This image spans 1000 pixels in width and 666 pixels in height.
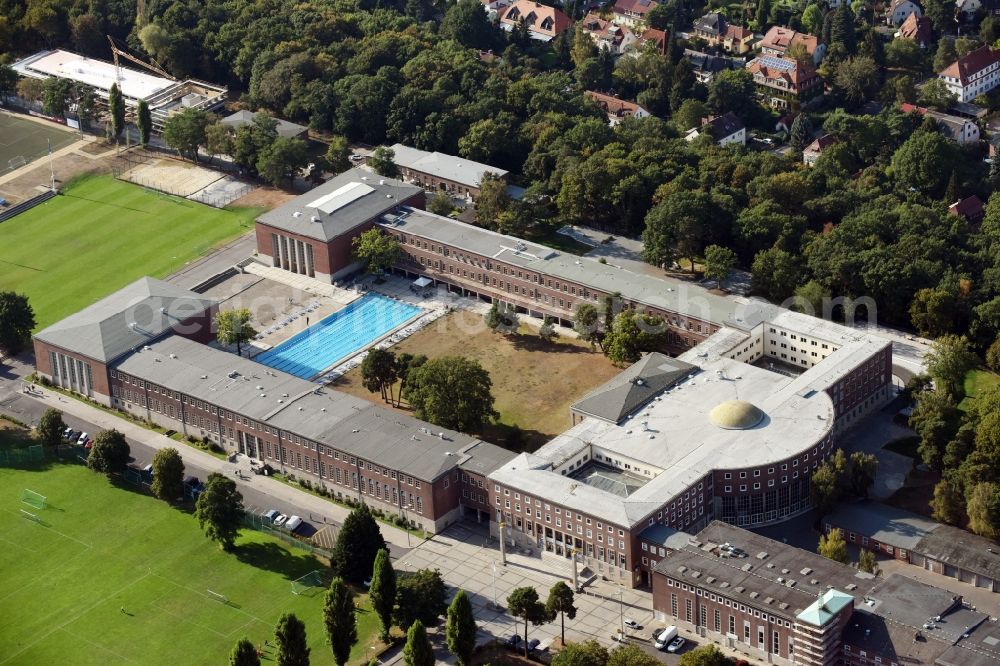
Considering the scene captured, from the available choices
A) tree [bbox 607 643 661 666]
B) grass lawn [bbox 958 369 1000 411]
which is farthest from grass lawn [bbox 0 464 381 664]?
grass lawn [bbox 958 369 1000 411]

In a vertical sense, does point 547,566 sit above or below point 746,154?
below

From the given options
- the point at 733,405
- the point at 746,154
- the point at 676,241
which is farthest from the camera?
the point at 746,154

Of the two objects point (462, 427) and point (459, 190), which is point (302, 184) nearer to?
point (459, 190)

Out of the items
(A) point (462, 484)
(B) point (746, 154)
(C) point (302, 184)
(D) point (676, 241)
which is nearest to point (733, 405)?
(A) point (462, 484)

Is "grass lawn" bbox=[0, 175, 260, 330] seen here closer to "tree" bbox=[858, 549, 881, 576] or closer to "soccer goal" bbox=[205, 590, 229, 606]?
"soccer goal" bbox=[205, 590, 229, 606]

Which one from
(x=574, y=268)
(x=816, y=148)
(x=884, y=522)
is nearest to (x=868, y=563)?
(x=884, y=522)

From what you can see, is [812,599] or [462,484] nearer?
[812,599]
